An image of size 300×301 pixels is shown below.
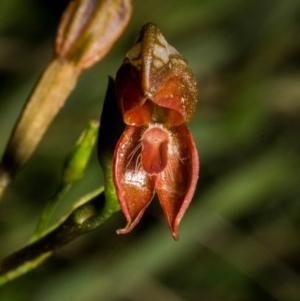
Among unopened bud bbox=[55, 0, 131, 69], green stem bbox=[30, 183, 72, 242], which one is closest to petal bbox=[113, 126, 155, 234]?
green stem bbox=[30, 183, 72, 242]

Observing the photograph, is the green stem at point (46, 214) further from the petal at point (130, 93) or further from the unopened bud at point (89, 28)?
the petal at point (130, 93)

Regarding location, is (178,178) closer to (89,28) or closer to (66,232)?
(66,232)

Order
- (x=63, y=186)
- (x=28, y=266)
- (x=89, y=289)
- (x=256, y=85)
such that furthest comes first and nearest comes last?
(x=256, y=85), (x=89, y=289), (x=63, y=186), (x=28, y=266)

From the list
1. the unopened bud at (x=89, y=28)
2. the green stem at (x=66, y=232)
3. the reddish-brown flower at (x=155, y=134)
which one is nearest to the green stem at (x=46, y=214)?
the green stem at (x=66, y=232)

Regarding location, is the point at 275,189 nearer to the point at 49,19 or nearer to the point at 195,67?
the point at 195,67

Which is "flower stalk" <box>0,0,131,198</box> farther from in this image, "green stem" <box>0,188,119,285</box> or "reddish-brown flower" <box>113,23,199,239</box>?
"reddish-brown flower" <box>113,23,199,239</box>

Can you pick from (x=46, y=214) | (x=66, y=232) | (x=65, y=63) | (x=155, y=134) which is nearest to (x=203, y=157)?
(x=65, y=63)

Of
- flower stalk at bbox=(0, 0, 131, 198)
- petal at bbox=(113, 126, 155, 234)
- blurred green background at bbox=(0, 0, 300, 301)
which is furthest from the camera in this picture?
blurred green background at bbox=(0, 0, 300, 301)

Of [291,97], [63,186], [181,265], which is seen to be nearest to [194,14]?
[291,97]
